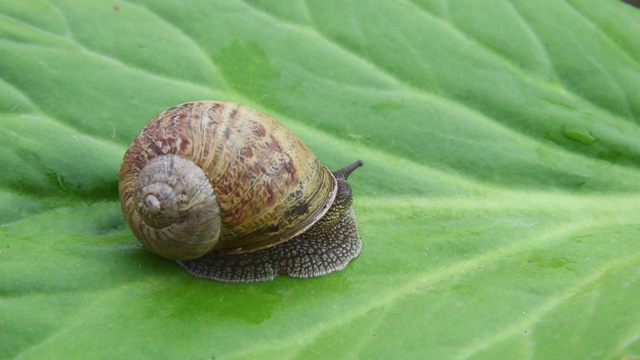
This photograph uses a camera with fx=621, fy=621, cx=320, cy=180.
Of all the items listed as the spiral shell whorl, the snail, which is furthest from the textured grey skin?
the spiral shell whorl

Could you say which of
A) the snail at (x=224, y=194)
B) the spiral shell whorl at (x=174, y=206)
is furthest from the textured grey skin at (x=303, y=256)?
the spiral shell whorl at (x=174, y=206)

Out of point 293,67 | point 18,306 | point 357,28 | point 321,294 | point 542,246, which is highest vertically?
point 357,28

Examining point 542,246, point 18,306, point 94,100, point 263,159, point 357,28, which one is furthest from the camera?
point 357,28

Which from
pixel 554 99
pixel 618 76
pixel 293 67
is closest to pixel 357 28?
pixel 293 67

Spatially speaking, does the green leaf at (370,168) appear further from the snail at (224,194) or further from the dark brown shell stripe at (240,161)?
the dark brown shell stripe at (240,161)

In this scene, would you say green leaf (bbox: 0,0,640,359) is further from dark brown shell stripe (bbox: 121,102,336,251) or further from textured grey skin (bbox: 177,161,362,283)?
dark brown shell stripe (bbox: 121,102,336,251)

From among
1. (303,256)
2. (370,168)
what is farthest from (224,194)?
(370,168)

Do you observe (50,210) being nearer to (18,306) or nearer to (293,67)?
(18,306)
